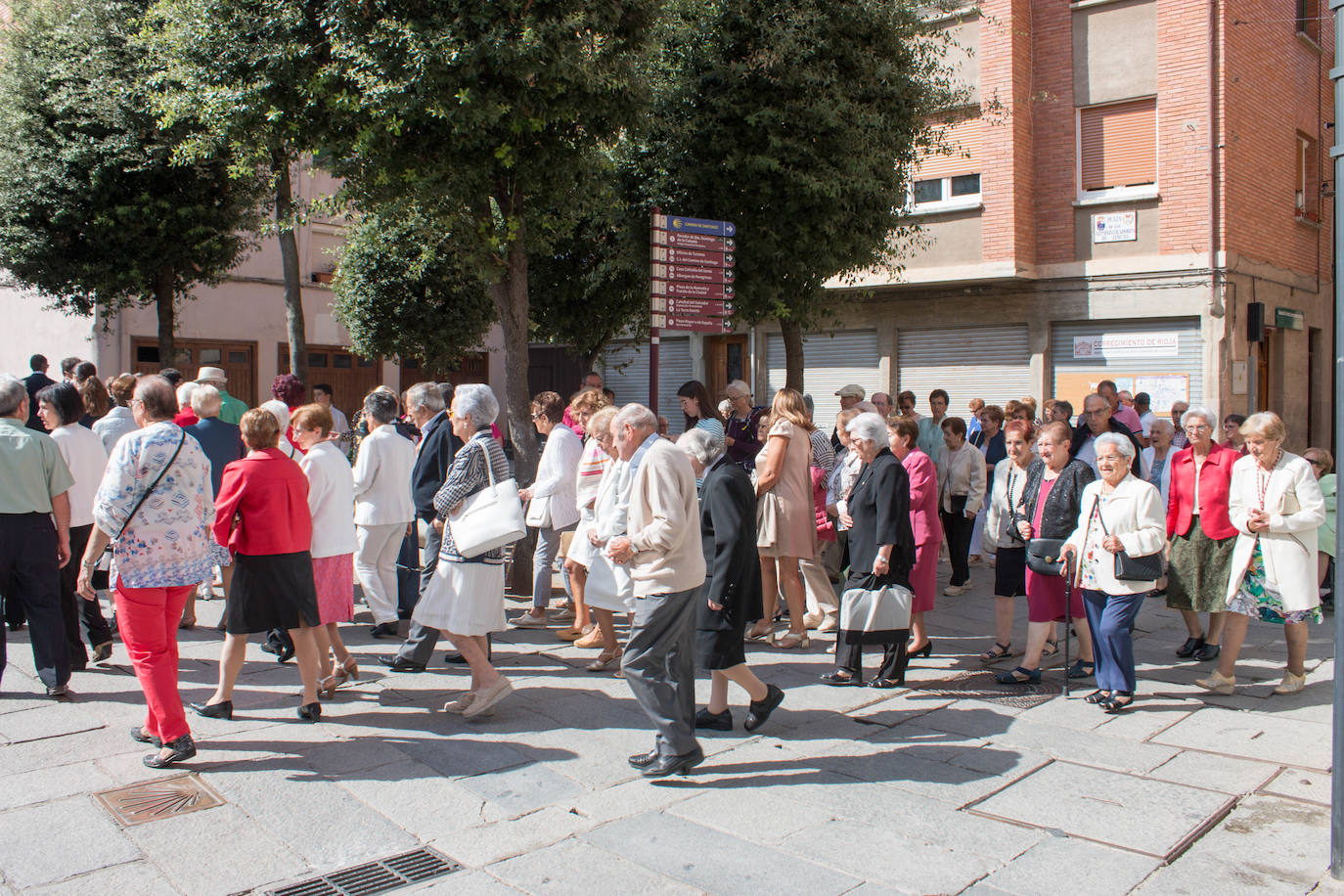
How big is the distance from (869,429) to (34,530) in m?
4.97

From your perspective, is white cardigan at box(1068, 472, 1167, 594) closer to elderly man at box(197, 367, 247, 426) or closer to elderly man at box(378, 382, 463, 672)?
elderly man at box(378, 382, 463, 672)

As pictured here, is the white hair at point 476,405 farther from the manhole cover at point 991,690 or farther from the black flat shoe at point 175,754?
the manhole cover at point 991,690

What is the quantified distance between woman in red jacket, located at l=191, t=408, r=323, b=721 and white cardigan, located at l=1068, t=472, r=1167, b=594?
14.6 feet

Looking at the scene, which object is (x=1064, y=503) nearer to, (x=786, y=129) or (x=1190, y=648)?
(x=1190, y=648)

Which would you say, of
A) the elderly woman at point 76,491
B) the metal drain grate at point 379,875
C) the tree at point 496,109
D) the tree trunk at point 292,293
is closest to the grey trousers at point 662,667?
the metal drain grate at point 379,875

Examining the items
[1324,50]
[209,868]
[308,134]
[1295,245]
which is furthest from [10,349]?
[1324,50]

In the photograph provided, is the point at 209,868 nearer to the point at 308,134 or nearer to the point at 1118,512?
the point at 1118,512

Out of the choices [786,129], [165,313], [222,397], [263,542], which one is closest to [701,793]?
[263,542]

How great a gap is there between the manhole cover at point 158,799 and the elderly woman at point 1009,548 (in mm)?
4478

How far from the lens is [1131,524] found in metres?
5.88

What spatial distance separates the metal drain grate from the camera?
3803 millimetres

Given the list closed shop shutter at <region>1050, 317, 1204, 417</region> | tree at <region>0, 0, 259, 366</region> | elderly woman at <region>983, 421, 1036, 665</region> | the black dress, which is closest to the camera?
the black dress

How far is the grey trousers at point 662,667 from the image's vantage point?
15.9 ft

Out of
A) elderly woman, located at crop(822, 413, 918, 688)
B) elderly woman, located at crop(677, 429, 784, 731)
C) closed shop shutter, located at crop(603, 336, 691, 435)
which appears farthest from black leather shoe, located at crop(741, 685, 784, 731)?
closed shop shutter, located at crop(603, 336, 691, 435)
